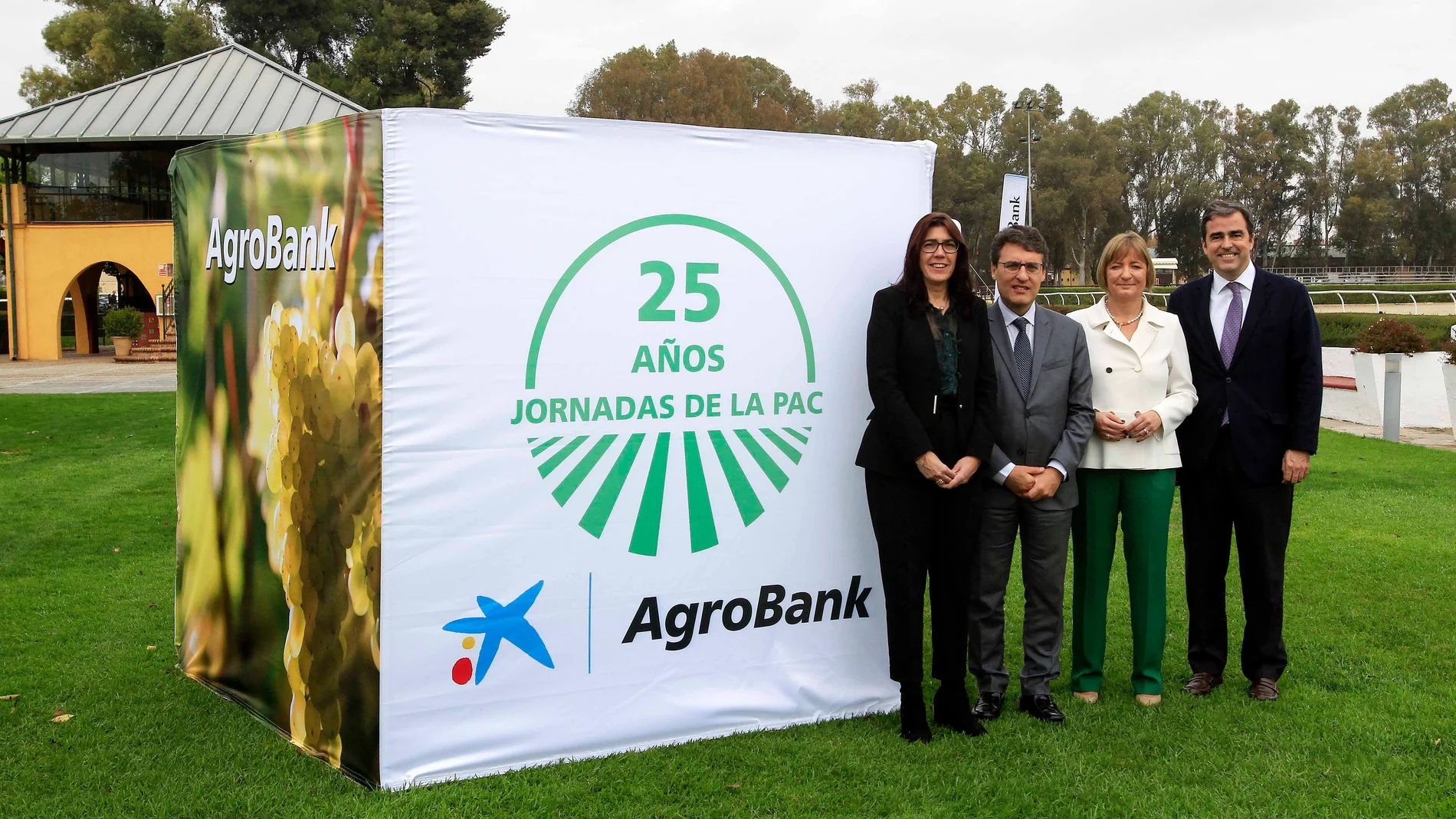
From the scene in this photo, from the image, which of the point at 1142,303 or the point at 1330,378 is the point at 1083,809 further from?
the point at 1330,378

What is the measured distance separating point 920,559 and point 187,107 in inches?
1041

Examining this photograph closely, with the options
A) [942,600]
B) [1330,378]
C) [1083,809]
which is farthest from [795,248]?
[1330,378]

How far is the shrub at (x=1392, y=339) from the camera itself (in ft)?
46.1

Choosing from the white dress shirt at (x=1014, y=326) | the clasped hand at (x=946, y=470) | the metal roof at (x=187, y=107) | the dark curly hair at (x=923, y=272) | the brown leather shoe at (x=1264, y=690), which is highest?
the metal roof at (x=187, y=107)

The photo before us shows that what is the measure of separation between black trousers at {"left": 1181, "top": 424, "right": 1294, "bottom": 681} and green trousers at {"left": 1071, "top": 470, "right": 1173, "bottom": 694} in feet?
0.71


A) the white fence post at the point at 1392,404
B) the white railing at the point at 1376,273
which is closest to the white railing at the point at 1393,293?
the white fence post at the point at 1392,404

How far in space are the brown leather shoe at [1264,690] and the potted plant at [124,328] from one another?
26230mm

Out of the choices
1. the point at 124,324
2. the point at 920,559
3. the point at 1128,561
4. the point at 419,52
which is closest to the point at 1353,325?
the point at 1128,561

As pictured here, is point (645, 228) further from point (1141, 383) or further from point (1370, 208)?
point (1370, 208)

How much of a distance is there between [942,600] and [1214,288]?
1770mm

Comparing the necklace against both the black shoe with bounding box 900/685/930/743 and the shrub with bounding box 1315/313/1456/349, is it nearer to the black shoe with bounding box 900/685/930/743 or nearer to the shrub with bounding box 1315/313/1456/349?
the black shoe with bounding box 900/685/930/743

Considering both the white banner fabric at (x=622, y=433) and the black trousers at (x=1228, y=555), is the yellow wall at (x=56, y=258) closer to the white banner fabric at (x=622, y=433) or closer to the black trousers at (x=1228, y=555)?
the white banner fabric at (x=622, y=433)

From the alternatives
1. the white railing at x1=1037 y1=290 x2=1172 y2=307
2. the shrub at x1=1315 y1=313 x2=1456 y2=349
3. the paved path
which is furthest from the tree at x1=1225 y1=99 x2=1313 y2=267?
the paved path

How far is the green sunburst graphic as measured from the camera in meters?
3.96
